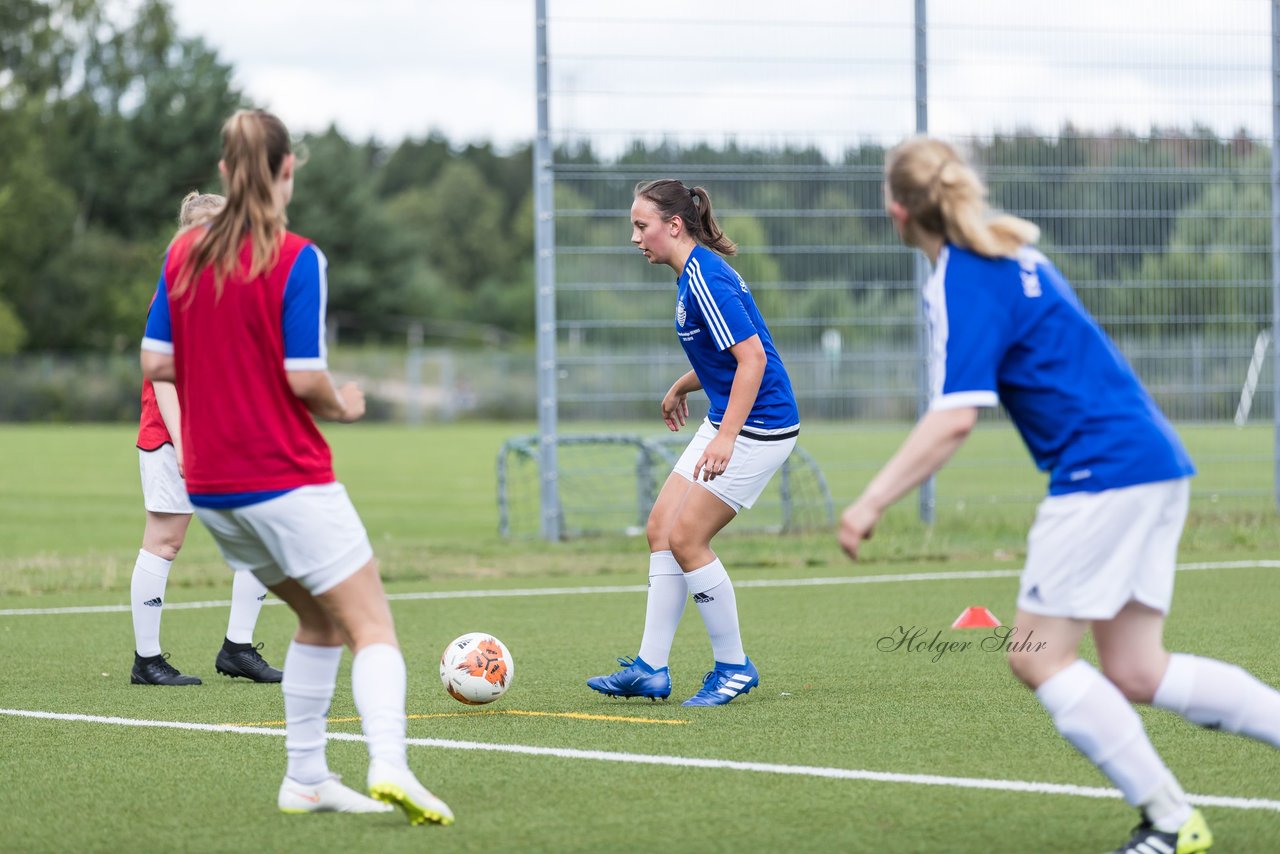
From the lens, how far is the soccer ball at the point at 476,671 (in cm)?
673

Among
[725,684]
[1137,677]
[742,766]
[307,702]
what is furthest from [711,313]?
[1137,677]

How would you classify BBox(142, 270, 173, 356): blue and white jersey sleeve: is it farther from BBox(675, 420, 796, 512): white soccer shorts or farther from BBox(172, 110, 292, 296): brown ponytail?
BBox(675, 420, 796, 512): white soccer shorts

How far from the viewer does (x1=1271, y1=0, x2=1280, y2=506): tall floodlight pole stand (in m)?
15.0

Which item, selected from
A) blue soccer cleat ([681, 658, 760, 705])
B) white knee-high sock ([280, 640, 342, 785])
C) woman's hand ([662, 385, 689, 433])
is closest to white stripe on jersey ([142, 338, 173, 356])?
white knee-high sock ([280, 640, 342, 785])

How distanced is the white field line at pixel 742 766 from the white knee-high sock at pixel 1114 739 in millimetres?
803

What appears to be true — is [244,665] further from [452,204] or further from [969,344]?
[452,204]

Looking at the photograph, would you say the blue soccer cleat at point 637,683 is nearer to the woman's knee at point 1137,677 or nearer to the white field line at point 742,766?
the white field line at point 742,766

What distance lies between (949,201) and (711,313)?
8.54 feet

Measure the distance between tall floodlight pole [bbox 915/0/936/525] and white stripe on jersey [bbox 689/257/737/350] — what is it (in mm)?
8101

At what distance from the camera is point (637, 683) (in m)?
6.86

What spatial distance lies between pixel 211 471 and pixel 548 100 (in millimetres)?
10144

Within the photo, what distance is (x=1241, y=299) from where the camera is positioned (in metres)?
15.5

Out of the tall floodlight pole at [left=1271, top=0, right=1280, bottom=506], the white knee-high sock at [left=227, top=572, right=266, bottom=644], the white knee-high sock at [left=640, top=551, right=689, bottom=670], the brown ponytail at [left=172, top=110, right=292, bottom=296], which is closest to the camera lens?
the brown ponytail at [left=172, top=110, right=292, bottom=296]

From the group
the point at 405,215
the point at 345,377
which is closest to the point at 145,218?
the point at 345,377
